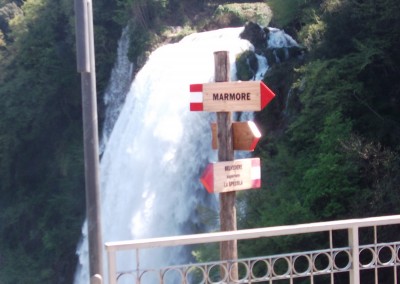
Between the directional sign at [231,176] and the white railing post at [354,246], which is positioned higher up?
the directional sign at [231,176]

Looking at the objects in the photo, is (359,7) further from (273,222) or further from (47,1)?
(47,1)

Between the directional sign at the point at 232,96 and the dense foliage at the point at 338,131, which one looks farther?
the dense foliage at the point at 338,131

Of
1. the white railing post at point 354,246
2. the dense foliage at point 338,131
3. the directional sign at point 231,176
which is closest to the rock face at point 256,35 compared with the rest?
the dense foliage at point 338,131

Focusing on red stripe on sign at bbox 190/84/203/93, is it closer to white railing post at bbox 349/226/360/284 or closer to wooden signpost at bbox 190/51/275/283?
wooden signpost at bbox 190/51/275/283

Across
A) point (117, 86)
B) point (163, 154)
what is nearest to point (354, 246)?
point (163, 154)

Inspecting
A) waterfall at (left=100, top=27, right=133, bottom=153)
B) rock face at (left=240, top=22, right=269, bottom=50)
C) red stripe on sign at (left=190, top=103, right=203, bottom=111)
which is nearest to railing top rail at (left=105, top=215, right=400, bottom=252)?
red stripe on sign at (left=190, top=103, right=203, bottom=111)

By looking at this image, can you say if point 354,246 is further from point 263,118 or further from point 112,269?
point 263,118

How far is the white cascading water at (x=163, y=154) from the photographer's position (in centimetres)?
1761

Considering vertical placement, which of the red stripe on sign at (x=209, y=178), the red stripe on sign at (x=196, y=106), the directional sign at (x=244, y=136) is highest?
the red stripe on sign at (x=196, y=106)

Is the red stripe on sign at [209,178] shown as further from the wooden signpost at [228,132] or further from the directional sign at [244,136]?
the directional sign at [244,136]

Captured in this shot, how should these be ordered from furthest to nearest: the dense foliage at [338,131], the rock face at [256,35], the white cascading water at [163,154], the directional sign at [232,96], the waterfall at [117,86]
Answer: the waterfall at [117,86] < the rock face at [256,35] < the white cascading water at [163,154] < the dense foliage at [338,131] < the directional sign at [232,96]

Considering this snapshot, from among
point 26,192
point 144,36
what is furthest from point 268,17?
point 26,192

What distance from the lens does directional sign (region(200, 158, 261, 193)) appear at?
5.84 metres

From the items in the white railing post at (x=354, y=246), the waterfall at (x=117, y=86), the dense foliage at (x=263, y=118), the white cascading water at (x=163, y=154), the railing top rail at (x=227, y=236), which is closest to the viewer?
the railing top rail at (x=227, y=236)
